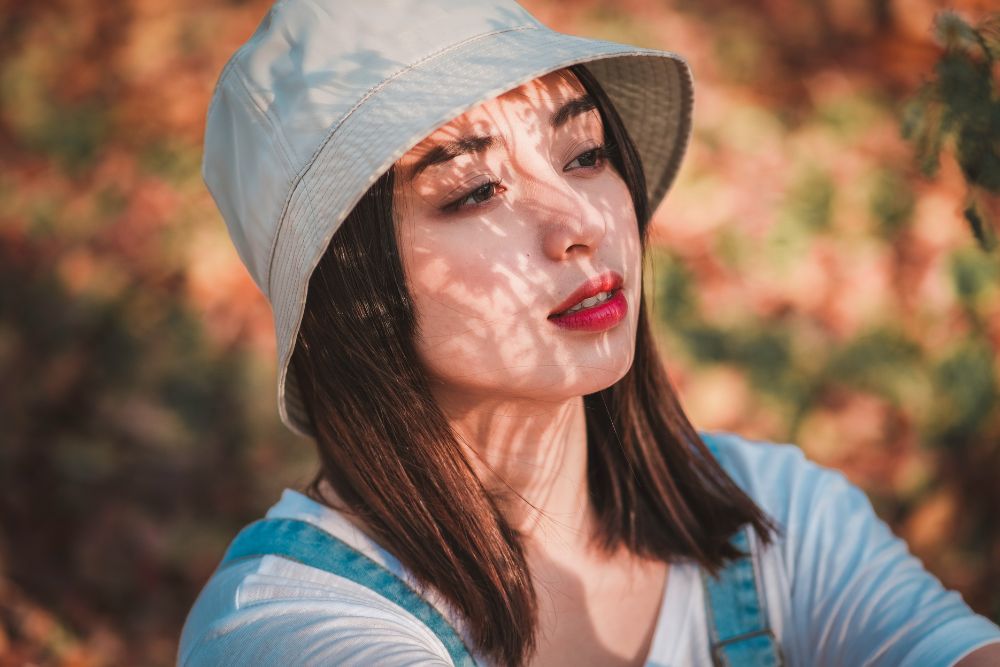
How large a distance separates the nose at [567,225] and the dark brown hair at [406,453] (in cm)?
23

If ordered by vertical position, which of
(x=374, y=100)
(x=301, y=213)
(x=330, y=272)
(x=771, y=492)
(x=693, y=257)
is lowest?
(x=693, y=257)

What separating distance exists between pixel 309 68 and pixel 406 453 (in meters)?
0.63

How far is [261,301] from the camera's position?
3930 mm

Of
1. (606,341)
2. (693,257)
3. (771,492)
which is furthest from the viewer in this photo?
(693,257)

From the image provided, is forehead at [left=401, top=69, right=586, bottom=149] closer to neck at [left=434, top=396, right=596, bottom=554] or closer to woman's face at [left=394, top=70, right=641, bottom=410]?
woman's face at [left=394, top=70, right=641, bottom=410]

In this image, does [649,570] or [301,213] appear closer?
[301,213]

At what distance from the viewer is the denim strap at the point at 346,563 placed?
158cm

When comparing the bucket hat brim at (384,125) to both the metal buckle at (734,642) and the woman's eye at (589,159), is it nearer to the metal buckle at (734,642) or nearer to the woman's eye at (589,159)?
the woman's eye at (589,159)

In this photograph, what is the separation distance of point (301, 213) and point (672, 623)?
0.92m

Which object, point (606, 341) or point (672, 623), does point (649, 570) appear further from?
point (606, 341)

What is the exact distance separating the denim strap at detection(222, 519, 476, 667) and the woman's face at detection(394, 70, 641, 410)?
32cm

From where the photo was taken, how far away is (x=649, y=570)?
1.83 m

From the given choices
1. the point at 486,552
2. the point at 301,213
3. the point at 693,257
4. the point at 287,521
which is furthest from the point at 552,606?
the point at 693,257

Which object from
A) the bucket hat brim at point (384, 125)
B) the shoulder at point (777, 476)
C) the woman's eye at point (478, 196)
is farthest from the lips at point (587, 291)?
the shoulder at point (777, 476)
